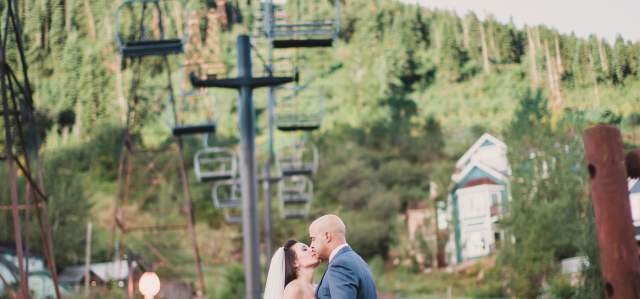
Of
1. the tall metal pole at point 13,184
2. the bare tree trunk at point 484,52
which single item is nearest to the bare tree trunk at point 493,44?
the bare tree trunk at point 484,52

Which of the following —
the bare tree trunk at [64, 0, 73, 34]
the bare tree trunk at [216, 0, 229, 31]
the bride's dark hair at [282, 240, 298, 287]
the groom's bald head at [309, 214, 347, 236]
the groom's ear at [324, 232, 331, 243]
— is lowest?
the bride's dark hair at [282, 240, 298, 287]

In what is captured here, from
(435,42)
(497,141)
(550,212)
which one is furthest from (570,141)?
(435,42)

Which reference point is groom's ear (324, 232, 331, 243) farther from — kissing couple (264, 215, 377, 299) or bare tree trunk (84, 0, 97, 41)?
bare tree trunk (84, 0, 97, 41)

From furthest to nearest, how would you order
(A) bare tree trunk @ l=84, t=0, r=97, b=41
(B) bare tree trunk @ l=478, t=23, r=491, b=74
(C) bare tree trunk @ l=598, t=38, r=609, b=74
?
1. (A) bare tree trunk @ l=84, t=0, r=97, b=41
2. (B) bare tree trunk @ l=478, t=23, r=491, b=74
3. (C) bare tree trunk @ l=598, t=38, r=609, b=74

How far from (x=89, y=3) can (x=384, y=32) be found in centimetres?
1175

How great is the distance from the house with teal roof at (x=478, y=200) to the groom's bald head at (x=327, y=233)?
25964 mm

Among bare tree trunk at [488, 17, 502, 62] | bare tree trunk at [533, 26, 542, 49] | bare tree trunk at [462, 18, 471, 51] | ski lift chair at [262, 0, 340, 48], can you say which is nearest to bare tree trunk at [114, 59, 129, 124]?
bare tree trunk at [462, 18, 471, 51]

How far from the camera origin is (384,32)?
40.3 meters

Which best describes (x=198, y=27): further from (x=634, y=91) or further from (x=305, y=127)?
(x=305, y=127)

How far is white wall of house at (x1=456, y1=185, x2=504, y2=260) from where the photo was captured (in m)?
29.7

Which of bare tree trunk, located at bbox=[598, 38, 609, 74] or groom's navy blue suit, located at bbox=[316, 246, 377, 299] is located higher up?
bare tree trunk, located at bbox=[598, 38, 609, 74]

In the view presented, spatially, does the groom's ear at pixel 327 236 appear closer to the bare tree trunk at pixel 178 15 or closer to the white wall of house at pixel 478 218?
the white wall of house at pixel 478 218

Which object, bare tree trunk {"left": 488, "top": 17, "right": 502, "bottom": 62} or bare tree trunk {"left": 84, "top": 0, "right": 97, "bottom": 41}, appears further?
bare tree trunk {"left": 84, "top": 0, "right": 97, "bottom": 41}

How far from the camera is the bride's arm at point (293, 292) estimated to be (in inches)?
165
